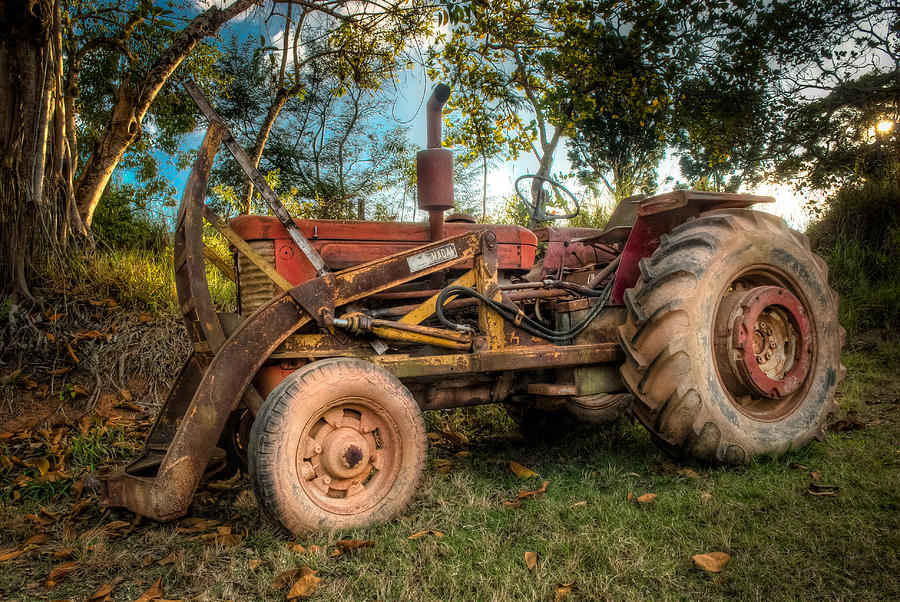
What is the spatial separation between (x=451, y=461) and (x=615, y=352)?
114 centimetres

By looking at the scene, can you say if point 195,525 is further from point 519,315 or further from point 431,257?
point 519,315

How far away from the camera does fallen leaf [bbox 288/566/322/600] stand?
1.83 meters

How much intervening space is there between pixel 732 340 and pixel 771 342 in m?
0.41

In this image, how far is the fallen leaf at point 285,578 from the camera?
190 cm

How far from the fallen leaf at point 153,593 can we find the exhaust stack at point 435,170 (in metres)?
1.91

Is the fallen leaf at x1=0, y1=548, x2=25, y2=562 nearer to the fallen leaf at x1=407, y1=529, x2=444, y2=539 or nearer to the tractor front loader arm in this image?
the tractor front loader arm

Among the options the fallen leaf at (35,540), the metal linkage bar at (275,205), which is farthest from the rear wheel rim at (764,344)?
the fallen leaf at (35,540)

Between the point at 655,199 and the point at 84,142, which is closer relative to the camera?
the point at 655,199

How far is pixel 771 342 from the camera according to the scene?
10.7 ft

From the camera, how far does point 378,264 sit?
2707mm

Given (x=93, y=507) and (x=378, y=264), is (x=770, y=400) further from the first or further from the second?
(x=93, y=507)

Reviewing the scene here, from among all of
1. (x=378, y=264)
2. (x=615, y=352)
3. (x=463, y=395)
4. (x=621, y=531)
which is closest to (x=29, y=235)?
(x=378, y=264)

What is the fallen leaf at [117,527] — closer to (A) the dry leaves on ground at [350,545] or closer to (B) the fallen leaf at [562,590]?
(A) the dry leaves on ground at [350,545]

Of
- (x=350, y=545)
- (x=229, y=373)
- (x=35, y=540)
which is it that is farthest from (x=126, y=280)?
(x=350, y=545)
